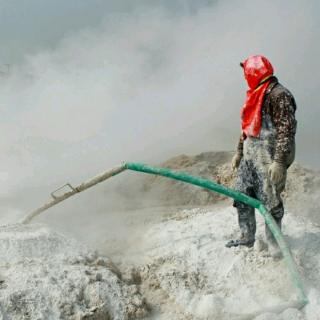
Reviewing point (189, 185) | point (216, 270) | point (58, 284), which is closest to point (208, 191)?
point (189, 185)

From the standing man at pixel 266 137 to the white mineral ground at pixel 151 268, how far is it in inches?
14.7

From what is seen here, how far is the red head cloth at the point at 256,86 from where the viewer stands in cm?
425

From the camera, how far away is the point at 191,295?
4.15 meters

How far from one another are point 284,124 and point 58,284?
1.81m

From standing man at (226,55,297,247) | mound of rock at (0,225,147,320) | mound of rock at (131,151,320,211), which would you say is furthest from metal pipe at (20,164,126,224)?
mound of rock at (131,151,320,211)

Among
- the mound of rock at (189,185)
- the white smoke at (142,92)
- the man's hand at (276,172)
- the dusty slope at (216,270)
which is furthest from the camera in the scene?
the white smoke at (142,92)

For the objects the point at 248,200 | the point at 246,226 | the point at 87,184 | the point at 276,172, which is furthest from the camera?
the point at 87,184

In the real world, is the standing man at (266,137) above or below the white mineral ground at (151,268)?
above

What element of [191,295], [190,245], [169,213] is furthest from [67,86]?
[191,295]

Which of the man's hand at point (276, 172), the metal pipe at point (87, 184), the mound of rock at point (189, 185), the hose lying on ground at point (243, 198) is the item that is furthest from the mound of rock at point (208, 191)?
the man's hand at point (276, 172)

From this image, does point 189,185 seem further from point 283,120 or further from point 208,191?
point 283,120

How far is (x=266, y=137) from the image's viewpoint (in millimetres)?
4320

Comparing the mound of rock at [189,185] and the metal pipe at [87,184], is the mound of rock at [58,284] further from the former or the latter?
the mound of rock at [189,185]

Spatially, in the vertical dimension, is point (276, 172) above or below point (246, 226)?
above
